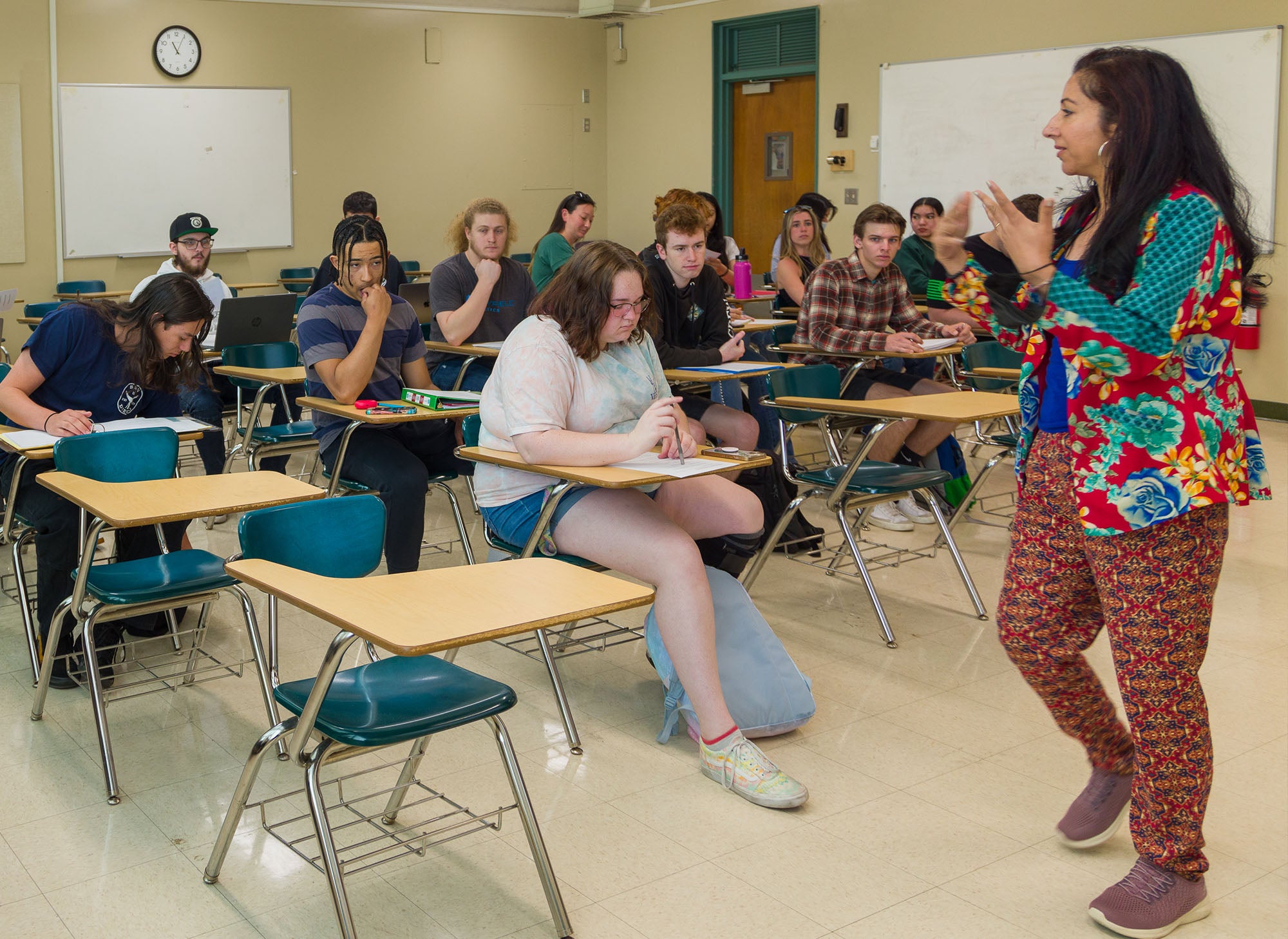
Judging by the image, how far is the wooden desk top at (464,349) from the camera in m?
5.14

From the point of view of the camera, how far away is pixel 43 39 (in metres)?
8.82

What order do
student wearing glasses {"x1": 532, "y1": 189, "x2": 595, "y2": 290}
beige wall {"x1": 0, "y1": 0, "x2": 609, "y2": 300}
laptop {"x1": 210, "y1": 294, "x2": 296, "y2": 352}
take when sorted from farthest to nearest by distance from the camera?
beige wall {"x1": 0, "y1": 0, "x2": 609, "y2": 300} → student wearing glasses {"x1": 532, "y1": 189, "x2": 595, "y2": 290} → laptop {"x1": 210, "y1": 294, "x2": 296, "y2": 352}

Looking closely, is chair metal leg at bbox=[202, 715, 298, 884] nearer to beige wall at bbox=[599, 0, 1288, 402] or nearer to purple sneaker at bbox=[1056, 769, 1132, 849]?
purple sneaker at bbox=[1056, 769, 1132, 849]

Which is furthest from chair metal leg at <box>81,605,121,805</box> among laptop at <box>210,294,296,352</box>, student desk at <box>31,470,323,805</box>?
laptop at <box>210,294,296,352</box>

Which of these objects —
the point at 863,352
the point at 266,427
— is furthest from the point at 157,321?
the point at 863,352

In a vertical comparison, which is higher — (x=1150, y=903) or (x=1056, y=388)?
(x=1056, y=388)

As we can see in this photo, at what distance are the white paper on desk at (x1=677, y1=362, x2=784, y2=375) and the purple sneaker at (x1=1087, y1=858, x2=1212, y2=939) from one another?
103 inches

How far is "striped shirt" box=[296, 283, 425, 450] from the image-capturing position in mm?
4137

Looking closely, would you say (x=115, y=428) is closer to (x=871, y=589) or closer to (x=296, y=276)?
(x=871, y=589)

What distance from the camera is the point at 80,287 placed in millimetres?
8867

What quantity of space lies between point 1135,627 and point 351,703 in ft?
4.45

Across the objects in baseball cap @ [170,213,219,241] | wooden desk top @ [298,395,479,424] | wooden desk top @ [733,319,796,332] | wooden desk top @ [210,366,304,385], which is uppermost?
baseball cap @ [170,213,219,241]

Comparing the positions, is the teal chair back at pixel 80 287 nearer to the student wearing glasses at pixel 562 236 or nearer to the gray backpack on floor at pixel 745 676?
the student wearing glasses at pixel 562 236

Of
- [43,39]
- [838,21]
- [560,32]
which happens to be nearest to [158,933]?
[43,39]
